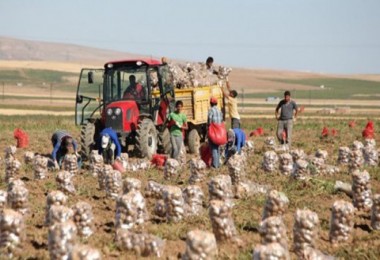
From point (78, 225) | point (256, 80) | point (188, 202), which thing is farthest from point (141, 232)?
point (256, 80)

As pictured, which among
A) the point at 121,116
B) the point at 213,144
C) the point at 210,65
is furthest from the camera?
the point at 210,65

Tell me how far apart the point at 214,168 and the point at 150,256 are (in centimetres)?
746

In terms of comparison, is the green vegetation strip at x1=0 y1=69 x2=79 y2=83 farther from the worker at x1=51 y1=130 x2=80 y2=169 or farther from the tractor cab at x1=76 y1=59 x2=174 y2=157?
the worker at x1=51 y1=130 x2=80 y2=169

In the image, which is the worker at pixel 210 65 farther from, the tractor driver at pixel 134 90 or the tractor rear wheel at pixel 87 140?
the tractor rear wheel at pixel 87 140

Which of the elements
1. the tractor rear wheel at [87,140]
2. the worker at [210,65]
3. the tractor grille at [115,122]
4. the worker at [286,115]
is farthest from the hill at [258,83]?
the tractor grille at [115,122]

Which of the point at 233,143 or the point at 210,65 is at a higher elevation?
the point at 210,65

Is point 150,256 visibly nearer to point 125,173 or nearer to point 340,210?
point 340,210

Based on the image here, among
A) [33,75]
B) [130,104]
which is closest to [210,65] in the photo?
[130,104]

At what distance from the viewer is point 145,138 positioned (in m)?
16.9

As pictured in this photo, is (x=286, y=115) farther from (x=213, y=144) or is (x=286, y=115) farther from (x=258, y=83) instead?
(x=258, y=83)

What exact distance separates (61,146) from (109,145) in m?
1.03

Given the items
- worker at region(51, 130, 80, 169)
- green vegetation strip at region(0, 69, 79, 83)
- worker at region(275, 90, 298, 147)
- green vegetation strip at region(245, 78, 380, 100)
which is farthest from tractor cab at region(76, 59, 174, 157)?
green vegetation strip at region(0, 69, 79, 83)

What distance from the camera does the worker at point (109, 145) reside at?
15.8 m

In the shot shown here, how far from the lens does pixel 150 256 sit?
7734mm
